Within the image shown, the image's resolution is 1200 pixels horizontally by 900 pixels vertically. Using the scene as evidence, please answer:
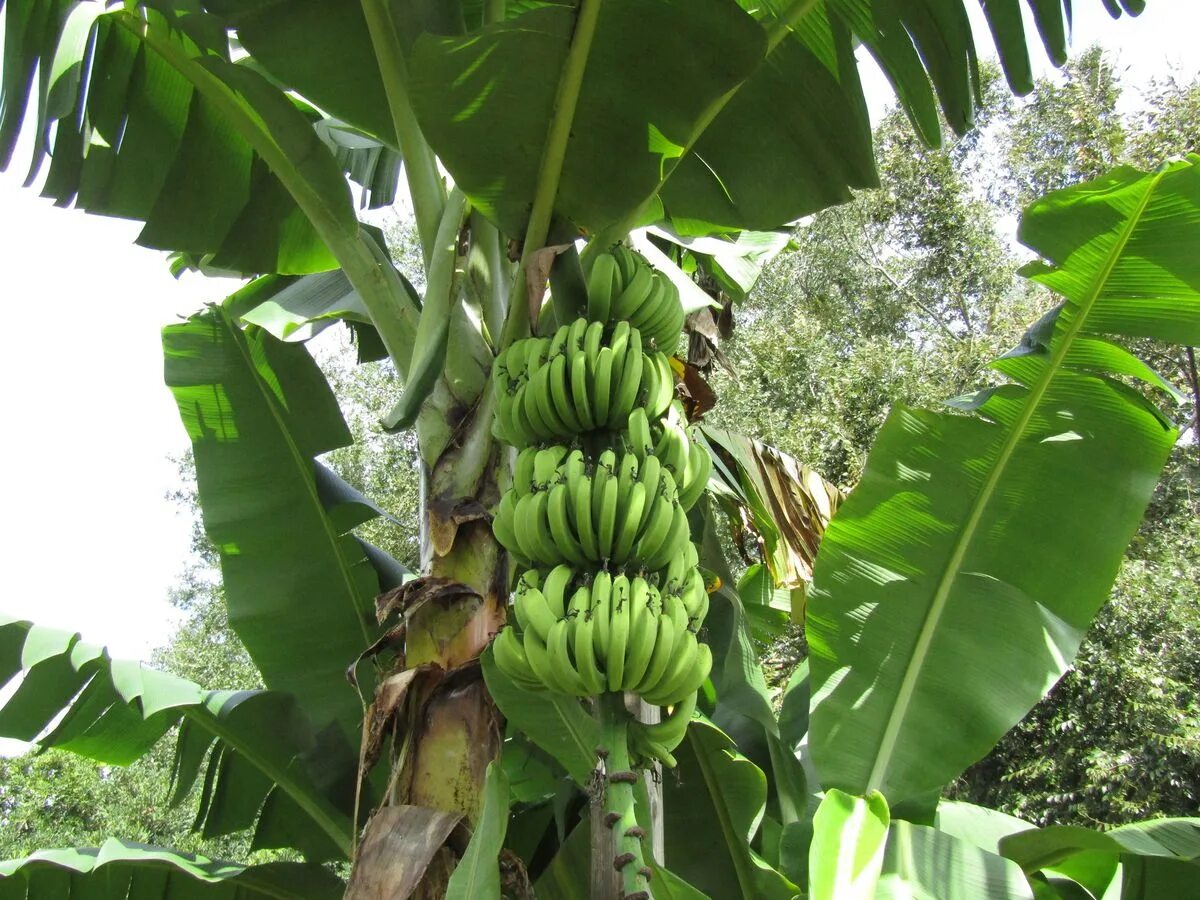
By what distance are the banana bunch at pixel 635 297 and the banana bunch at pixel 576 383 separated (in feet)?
0.25

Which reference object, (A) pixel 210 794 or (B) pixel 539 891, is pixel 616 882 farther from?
(A) pixel 210 794

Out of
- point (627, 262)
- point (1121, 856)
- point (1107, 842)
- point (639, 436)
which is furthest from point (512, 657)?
point (1121, 856)

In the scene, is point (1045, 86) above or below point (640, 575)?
above

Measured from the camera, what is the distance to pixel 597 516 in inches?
61.7

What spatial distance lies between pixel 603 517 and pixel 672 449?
27 cm

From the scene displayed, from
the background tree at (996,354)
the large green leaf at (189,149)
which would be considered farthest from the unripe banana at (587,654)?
the background tree at (996,354)

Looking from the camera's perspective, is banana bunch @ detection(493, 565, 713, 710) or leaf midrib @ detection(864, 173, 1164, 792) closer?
banana bunch @ detection(493, 565, 713, 710)

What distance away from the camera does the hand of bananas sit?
4.88ft

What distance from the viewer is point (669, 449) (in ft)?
5.82

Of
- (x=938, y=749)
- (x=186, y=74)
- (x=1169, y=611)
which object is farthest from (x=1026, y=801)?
(x=186, y=74)

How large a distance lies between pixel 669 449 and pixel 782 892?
109 centimetres

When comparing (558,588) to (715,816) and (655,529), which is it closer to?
(655,529)

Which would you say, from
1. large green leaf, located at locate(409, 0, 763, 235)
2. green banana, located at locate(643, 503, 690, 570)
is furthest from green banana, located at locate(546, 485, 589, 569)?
large green leaf, located at locate(409, 0, 763, 235)

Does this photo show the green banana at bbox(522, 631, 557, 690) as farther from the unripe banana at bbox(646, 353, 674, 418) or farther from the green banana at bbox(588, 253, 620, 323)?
the green banana at bbox(588, 253, 620, 323)
